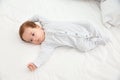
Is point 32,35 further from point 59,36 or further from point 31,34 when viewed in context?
point 59,36

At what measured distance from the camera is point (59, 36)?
52.6 inches

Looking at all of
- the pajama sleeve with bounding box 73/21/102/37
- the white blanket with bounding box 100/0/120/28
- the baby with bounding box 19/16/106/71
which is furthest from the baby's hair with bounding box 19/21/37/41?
the white blanket with bounding box 100/0/120/28

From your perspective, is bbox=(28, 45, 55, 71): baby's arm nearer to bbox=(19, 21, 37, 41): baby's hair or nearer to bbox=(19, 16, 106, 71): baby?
bbox=(19, 16, 106, 71): baby

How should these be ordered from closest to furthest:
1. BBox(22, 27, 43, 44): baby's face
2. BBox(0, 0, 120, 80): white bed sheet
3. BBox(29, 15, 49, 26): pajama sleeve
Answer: BBox(0, 0, 120, 80): white bed sheet < BBox(22, 27, 43, 44): baby's face < BBox(29, 15, 49, 26): pajama sleeve

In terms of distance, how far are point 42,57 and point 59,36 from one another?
0.58ft

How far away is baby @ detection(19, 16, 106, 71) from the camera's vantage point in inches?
50.4

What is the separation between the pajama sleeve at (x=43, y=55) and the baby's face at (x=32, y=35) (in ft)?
0.20

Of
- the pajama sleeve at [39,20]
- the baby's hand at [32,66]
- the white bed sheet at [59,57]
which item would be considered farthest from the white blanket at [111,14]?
the baby's hand at [32,66]

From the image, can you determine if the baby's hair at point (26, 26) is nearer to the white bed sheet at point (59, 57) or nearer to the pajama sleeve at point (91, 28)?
the white bed sheet at point (59, 57)

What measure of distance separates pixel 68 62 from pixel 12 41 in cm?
37

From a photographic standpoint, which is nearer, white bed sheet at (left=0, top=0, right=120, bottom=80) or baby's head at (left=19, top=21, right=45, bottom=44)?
white bed sheet at (left=0, top=0, right=120, bottom=80)

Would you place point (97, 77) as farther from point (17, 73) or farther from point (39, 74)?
point (17, 73)

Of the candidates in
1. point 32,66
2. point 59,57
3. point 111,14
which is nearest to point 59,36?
point 59,57

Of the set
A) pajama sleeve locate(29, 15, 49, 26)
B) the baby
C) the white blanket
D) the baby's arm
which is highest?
the white blanket
